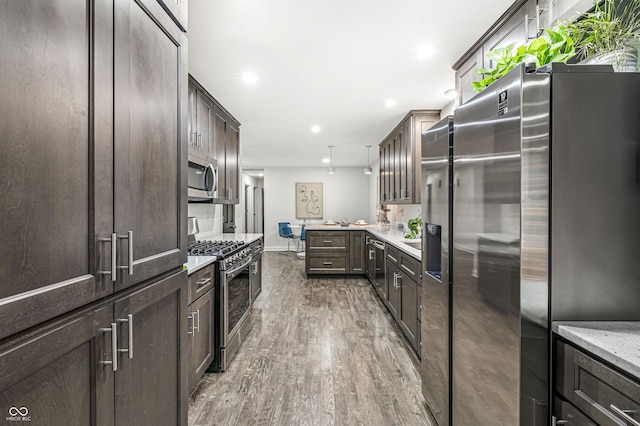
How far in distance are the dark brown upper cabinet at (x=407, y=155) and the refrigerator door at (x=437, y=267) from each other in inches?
61.6

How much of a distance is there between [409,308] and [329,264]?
290 centimetres

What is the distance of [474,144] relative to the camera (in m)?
1.38

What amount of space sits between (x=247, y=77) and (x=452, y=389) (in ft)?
9.37

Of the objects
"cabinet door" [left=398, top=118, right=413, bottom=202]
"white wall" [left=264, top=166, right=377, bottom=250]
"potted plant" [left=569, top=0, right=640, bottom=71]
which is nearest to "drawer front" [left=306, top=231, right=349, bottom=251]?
"cabinet door" [left=398, top=118, right=413, bottom=202]

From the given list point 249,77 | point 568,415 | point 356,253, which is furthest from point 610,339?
point 356,253

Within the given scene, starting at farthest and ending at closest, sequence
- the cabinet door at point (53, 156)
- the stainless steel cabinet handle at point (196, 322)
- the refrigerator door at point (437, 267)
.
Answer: the stainless steel cabinet handle at point (196, 322) < the refrigerator door at point (437, 267) < the cabinet door at point (53, 156)

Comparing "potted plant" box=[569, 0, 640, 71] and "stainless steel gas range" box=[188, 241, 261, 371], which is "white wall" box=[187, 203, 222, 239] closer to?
"stainless steel gas range" box=[188, 241, 261, 371]

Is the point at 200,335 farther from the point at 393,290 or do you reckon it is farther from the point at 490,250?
the point at 393,290

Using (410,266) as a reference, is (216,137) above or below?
above

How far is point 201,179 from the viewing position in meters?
2.88

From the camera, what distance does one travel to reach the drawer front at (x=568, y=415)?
91 centimetres

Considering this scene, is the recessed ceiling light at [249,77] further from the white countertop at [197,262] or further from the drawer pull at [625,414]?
the drawer pull at [625,414]

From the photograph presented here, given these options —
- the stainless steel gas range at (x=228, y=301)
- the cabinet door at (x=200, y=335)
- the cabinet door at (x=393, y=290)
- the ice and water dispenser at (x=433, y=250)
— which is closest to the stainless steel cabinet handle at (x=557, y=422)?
the ice and water dispenser at (x=433, y=250)

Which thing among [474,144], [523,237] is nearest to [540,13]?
[474,144]
